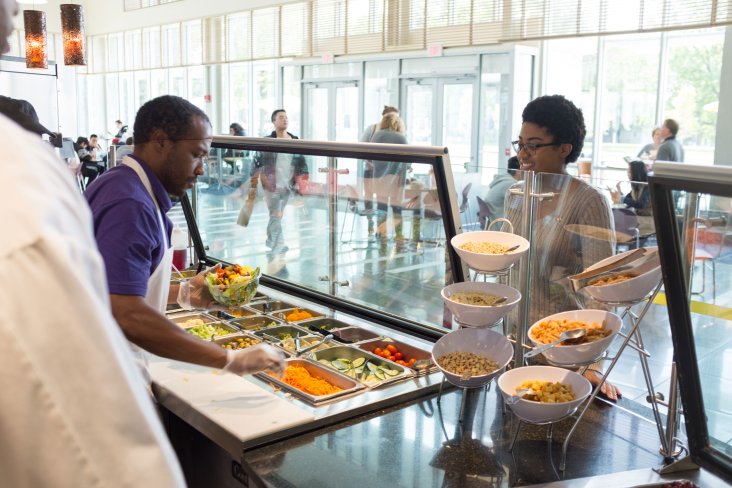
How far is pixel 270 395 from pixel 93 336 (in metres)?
1.73

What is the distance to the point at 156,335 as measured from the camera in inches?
72.5

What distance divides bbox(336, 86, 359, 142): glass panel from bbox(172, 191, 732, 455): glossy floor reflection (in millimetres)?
8066

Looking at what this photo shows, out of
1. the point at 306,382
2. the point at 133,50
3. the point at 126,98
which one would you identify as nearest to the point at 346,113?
the point at 133,50

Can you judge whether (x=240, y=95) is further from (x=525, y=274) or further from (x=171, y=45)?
(x=525, y=274)

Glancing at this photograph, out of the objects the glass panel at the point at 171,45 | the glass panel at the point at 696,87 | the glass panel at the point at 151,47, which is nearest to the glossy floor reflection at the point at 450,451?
the glass panel at the point at 696,87

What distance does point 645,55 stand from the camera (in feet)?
30.3

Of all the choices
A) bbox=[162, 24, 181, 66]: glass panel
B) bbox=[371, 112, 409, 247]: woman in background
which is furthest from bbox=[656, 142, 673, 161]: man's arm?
bbox=[162, 24, 181, 66]: glass panel

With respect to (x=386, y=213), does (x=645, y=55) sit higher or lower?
higher

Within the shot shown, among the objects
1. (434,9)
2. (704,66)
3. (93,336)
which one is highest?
(434,9)

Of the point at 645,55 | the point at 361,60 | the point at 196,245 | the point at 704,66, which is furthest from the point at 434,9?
the point at 196,245

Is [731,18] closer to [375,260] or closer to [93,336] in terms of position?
[375,260]

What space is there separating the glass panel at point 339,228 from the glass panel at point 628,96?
702 centimetres

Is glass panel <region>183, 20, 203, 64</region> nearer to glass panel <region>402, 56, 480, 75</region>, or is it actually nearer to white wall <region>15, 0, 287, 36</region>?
white wall <region>15, 0, 287, 36</region>

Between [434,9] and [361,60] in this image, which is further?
[361,60]
